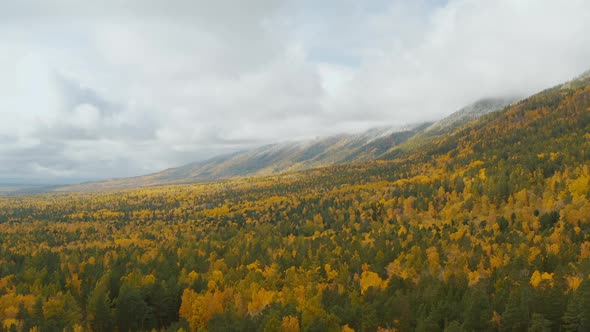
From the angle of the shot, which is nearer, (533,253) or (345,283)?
(345,283)

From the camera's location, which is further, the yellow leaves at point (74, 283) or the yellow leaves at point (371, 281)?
the yellow leaves at point (74, 283)

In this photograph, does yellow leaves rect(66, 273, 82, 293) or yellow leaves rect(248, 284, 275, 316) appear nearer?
yellow leaves rect(248, 284, 275, 316)

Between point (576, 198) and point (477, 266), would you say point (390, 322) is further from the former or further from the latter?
point (576, 198)

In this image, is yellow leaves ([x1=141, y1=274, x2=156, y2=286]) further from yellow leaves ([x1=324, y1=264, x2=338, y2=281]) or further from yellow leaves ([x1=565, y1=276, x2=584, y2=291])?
yellow leaves ([x1=565, y1=276, x2=584, y2=291])

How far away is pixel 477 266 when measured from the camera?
13075 cm

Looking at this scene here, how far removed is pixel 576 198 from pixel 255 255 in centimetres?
16400

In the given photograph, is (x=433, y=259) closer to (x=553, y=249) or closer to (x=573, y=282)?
(x=553, y=249)

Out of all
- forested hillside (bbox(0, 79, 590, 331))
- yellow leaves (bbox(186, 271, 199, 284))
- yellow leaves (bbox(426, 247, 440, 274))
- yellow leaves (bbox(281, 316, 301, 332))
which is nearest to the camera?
forested hillside (bbox(0, 79, 590, 331))

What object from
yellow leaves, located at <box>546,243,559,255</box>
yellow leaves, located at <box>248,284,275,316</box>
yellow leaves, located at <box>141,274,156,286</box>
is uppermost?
yellow leaves, located at <box>141,274,156,286</box>

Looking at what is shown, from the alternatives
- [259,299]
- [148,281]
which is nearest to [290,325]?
[259,299]

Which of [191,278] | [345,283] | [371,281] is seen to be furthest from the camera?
[191,278]

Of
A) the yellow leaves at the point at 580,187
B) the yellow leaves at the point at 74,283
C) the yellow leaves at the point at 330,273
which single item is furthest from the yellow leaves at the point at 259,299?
the yellow leaves at the point at 580,187

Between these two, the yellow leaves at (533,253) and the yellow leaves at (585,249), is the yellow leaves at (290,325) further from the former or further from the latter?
the yellow leaves at (585,249)

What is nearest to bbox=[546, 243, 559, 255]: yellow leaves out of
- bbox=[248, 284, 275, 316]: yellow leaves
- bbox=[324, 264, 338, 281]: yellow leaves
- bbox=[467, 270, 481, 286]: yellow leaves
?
bbox=[467, 270, 481, 286]: yellow leaves
